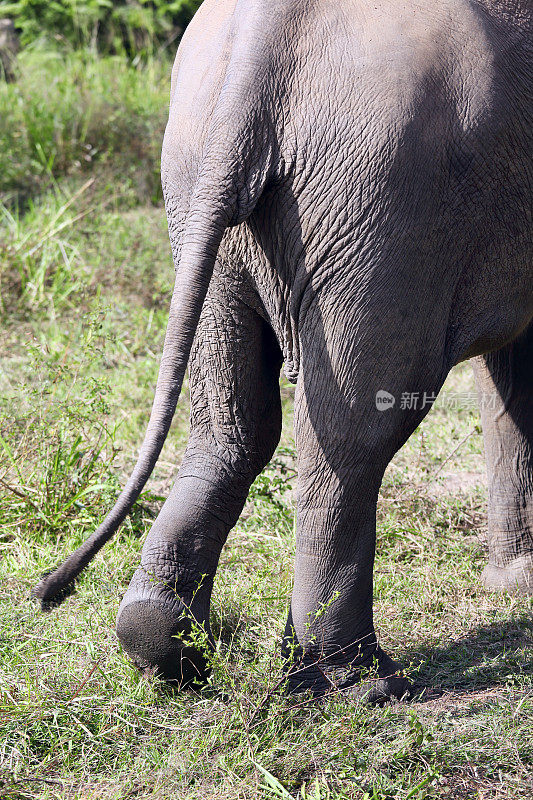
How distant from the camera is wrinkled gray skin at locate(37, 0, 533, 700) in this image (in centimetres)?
218

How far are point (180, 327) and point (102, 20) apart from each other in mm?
8881

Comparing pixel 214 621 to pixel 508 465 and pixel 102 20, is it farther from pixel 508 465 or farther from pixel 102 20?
pixel 102 20

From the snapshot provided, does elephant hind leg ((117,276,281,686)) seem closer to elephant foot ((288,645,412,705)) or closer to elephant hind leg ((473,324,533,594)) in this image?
elephant foot ((288,645,412,705))

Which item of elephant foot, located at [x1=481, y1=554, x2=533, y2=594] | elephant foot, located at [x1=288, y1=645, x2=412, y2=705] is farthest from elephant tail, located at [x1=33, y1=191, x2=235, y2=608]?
elephant foot, located at [x1=481, y1=554, x2=533, y2=594]

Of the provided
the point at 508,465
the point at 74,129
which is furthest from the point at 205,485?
the point at 74,129

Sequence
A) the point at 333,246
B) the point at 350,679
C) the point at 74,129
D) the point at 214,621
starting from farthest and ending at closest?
1. the point at 74,129
2. the point at 214,621
3. the point at 350,679
4. the point at 333,246

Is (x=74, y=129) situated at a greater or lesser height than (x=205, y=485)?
greater

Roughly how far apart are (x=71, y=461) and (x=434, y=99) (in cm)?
215

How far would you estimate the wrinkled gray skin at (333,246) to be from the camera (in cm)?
218

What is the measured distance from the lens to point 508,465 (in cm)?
331

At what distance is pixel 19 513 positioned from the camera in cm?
359

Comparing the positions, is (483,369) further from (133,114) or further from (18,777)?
(133,114)

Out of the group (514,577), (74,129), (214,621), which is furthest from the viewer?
(74,129)

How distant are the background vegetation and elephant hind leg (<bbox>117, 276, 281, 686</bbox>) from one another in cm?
14
